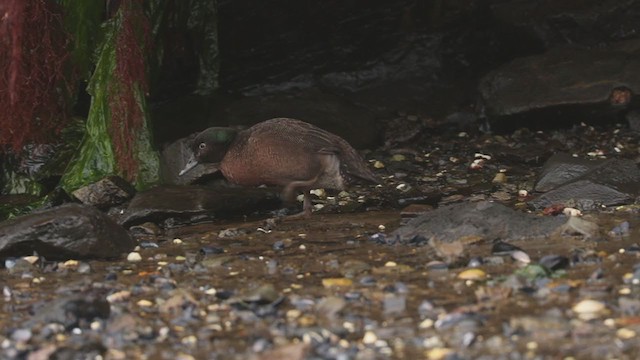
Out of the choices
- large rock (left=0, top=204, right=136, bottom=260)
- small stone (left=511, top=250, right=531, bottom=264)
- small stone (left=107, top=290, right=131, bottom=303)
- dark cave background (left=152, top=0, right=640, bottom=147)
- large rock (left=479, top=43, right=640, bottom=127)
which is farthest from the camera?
dark cave background (left=152, top=0, right=640, bottom=147)

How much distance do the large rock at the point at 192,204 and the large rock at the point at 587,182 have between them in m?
1.82

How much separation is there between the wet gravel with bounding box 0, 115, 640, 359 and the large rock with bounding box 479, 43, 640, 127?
242 centimetres

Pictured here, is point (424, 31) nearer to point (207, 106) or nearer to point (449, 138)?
point (449, 138)

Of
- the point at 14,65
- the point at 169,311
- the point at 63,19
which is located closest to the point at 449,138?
the point at 63,19

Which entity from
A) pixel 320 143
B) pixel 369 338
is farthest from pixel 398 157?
pixel 369 338

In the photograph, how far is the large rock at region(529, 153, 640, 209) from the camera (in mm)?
6676

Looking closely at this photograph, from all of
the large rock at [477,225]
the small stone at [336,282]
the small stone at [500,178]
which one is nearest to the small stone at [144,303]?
the small stone at [336,282]

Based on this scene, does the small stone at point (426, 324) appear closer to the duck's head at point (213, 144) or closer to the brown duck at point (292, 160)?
the brown duck at point (292, 160)

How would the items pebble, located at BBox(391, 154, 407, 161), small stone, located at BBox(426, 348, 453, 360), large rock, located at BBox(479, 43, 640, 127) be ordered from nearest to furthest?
small stone, located at BBox(426, 348, 453, 360) < pebble, located at BBox(391, 154, 407, 161) < large rock, located at BBox(479, 43, 640, 127)

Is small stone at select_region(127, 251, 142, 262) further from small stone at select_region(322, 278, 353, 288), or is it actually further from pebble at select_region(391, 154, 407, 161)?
pebble at select_region(391, 154, 407, 161)

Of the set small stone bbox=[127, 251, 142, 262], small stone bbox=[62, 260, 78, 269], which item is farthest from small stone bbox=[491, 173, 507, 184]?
small stone bbox=[62, 260, 78, 269]

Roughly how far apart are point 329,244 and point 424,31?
511 cm

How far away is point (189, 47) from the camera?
934cm

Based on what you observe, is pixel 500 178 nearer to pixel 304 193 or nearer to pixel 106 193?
pixel 304 193
